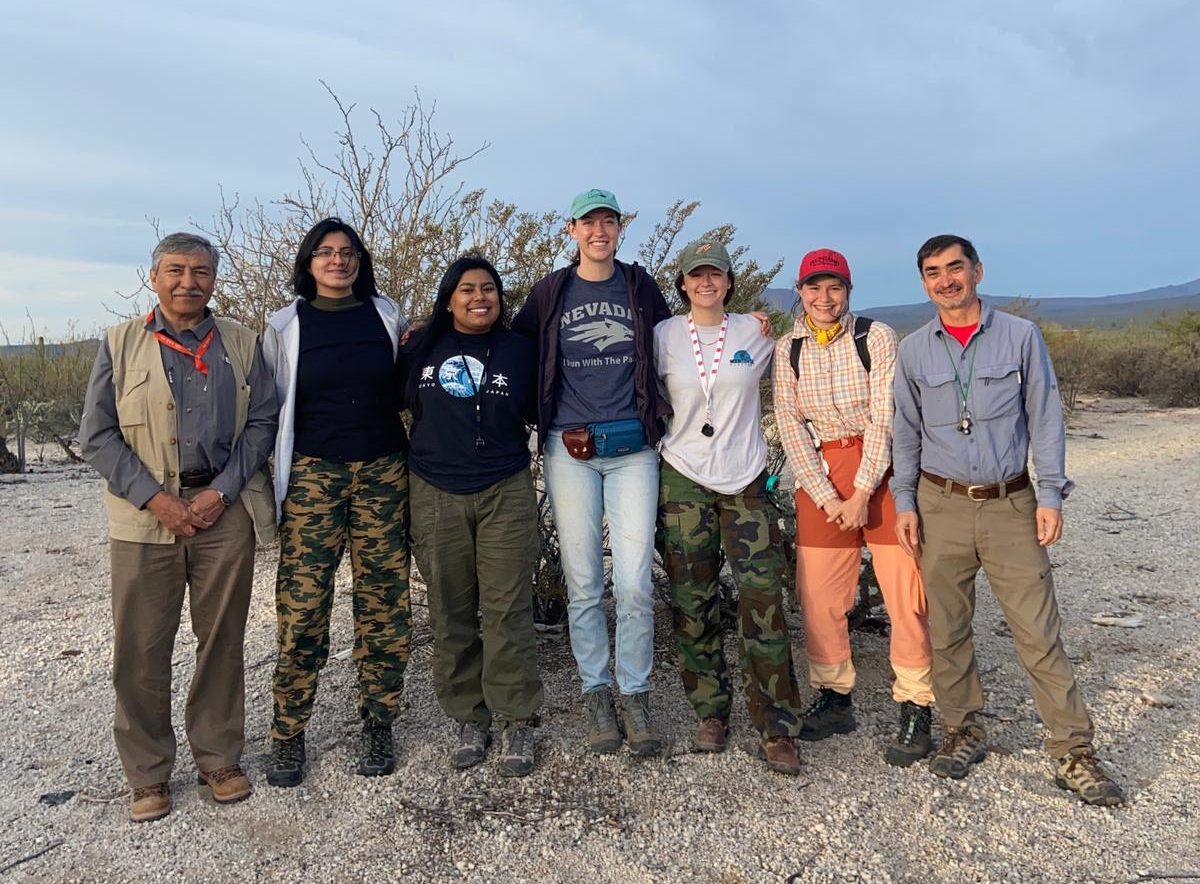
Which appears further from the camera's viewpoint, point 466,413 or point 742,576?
point 742,576

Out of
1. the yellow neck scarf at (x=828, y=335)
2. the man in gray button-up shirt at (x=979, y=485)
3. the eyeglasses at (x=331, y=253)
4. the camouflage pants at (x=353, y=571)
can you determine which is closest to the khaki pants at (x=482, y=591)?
the camouflage pants at (x=353, y=571)

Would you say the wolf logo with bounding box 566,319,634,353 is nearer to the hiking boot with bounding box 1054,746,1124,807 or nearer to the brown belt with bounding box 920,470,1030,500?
the brown belt with bounding box 920,470,1030,500

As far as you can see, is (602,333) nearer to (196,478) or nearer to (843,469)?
(843,469)

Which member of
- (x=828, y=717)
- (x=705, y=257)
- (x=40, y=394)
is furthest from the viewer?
(x=40, y=394)

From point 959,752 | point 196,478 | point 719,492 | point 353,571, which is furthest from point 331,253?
point 959,752

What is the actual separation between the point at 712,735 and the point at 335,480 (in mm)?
1993

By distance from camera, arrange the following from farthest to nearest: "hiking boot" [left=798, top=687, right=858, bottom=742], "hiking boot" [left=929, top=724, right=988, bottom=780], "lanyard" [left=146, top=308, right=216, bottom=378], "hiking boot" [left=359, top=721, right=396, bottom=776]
→ "hiking boot" [left=798, top=687, right=858, bottom=742], "hiking boot" [left=359, top=721, right=396, bottom=776], "hiking boot" [left=929, top=724, right=988, bottom=780], "lanyard" [left=146, top=308, right=216, bottom=378]

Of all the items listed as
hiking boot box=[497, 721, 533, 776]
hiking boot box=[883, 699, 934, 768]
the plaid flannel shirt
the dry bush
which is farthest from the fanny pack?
the dry bush

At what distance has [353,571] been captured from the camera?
355 cm

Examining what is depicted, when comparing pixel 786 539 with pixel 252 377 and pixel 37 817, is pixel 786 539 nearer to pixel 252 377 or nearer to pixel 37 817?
pixel 252 377

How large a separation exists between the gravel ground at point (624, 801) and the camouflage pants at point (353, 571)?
1.20ft

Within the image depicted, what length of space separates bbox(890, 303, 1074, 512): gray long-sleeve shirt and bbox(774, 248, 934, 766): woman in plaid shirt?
0.15 meters

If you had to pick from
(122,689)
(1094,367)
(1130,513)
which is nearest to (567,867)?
(122,689)

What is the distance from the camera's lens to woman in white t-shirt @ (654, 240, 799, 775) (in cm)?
357
